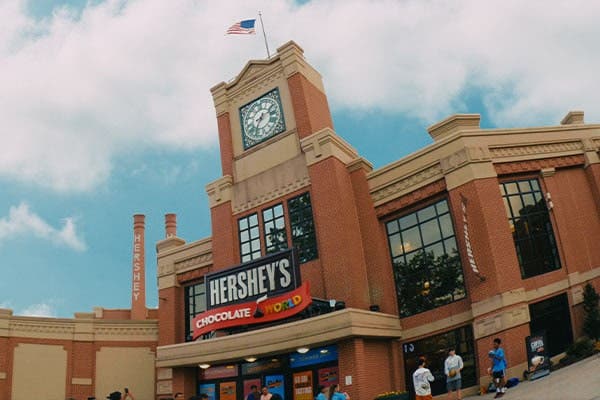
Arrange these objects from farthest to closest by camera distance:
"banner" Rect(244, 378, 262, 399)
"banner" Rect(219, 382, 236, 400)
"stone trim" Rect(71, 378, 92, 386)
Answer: "stone trim" Rect(71, 378, 92, 386)
"banner" Rect(219, 382, 236, 400)
"banner" Rect(244, 378, 262, 399)

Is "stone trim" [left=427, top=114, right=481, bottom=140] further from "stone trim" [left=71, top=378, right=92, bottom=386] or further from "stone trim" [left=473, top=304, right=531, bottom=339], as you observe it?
"stone trim" [left=71, top=378, right=92, bottom=386]

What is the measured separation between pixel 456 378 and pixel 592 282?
331 inches

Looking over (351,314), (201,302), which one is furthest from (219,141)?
(351,314)

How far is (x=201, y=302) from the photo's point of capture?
29.9 metres

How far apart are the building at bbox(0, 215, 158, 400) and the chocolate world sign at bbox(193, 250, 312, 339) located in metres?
9.55

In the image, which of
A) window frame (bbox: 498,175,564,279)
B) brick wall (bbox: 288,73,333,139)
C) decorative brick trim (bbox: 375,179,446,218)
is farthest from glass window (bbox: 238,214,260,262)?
window frame (bbox: 498,175,564,279)

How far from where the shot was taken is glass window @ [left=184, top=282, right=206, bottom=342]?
2972 cm

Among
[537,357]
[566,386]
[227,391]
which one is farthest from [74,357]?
[566,386]

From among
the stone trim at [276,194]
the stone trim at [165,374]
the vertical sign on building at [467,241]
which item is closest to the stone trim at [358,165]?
the stone trim at [276,194]

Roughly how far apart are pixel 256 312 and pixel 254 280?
1.51m

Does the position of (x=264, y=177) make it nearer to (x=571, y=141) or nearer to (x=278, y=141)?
(x=278, y=141)

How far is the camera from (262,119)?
28984 mm

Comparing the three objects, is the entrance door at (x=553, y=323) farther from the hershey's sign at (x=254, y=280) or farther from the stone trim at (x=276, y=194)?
the stone trim at (x=276, y=194)

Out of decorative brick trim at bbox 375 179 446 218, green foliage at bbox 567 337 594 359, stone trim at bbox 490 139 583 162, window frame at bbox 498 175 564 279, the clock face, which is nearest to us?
green foliage at bbox 567 337 594 359
